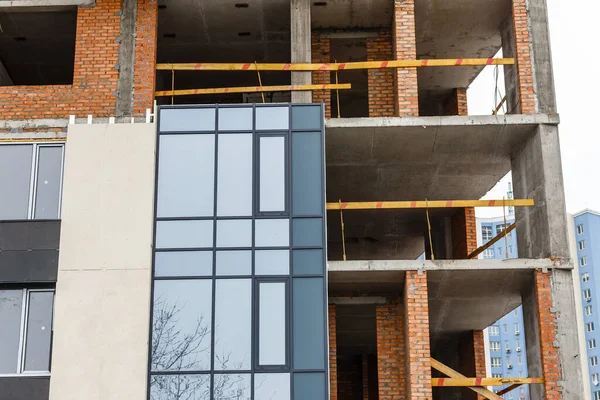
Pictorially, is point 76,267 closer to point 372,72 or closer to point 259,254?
point 259,254

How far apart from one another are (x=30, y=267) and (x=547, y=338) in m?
9.80

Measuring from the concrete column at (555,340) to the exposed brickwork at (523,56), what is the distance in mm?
3686

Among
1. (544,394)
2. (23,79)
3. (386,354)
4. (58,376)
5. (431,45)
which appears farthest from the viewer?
(23,79)

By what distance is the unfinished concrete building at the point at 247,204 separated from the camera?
15.6 m

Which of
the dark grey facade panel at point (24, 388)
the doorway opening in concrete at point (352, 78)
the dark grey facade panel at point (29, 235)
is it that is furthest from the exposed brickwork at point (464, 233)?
the dark grey facade panel at point (24, 388)

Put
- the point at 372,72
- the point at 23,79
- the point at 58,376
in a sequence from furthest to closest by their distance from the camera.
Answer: the point at 23,79 < the point at 372,72 < the point at 58,376

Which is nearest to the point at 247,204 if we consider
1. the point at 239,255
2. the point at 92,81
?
the point at 239,255

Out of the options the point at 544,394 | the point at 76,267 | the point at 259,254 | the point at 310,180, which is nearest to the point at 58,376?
the point at 76,267

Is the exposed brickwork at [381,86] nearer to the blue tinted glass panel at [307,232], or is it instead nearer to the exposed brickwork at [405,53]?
the exposed brickwork at [405,53]

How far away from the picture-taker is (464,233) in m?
21.8

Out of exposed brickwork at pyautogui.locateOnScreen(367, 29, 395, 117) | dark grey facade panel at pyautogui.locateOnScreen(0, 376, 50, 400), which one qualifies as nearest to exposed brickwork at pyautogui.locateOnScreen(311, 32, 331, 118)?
exposed brickwork at pyautogui.locateOnScreen(367, 29, 395, 117)

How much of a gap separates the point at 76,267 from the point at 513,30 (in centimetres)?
1052

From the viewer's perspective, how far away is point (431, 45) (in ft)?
70.8

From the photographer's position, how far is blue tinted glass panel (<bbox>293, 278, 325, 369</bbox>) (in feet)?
50.8
